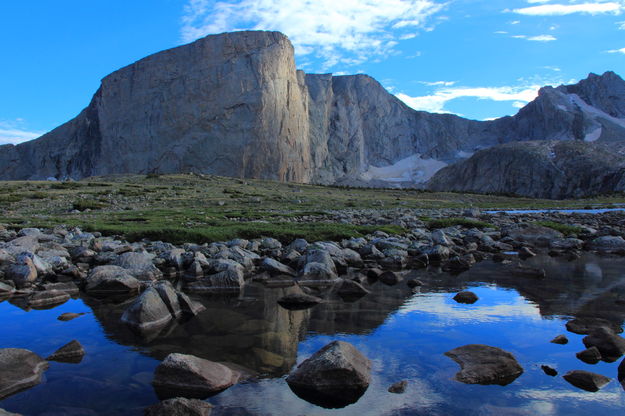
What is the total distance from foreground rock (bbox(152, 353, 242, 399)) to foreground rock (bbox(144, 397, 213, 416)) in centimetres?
39

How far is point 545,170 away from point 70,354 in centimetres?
12407

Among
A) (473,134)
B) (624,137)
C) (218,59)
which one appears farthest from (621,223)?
(473,134)

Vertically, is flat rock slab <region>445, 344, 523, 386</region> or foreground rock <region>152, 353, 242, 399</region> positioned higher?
foreground rock <region>152, 353, 242, 399</region>

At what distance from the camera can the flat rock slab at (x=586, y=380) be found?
5031mm

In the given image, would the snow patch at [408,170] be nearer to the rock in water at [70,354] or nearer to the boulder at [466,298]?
the boulder at [466,298]

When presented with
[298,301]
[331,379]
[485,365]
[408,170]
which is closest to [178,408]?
[331,379]

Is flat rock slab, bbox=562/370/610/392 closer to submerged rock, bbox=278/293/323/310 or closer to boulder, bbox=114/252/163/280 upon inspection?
submerged rock, bbox=278/293/323/310

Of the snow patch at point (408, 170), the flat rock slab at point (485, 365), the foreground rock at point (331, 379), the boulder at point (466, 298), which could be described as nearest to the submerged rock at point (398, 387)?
the foreground rock at point (331, 379)

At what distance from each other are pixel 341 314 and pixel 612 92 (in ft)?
728

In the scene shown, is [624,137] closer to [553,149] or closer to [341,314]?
[553,149]

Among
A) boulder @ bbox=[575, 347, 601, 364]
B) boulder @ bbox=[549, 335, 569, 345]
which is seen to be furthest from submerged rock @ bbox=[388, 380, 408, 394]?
boulder @ bbox=[549, 335, 569, 345]

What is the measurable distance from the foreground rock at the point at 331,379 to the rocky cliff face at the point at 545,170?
109665 millimetres

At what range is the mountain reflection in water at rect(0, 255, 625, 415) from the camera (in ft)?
15.4

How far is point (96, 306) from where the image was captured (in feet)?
27.9
